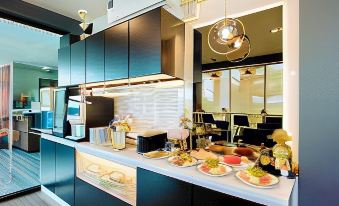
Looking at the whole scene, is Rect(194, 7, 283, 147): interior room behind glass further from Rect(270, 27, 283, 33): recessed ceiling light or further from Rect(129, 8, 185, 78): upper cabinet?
Rect(129, 8, 185, 78): upper cabinet

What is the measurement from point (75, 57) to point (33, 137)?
436 centimetres

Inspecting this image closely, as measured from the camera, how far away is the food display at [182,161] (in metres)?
1.48

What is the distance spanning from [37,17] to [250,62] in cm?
292

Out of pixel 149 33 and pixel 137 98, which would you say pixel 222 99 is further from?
pixel 137 98

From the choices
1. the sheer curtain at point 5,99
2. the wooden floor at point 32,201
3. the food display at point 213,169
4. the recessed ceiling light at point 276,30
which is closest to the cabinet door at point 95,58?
the food display at point 213,169

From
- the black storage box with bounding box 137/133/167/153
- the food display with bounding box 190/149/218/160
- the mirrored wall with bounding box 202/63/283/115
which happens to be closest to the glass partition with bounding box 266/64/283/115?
the mirrored wall with bounding box 202/63/283/115

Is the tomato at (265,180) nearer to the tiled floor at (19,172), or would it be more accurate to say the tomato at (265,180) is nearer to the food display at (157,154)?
the food display at (157,154)

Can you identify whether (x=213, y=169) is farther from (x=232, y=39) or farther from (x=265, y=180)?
(x=232, y=39)

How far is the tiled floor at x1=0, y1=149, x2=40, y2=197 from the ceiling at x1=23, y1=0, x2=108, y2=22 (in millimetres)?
2874

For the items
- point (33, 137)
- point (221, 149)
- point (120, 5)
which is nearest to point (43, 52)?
point (33, 137)

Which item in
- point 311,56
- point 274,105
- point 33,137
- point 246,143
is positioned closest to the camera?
point 311,56

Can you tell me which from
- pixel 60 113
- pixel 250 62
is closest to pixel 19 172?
pixel 60 113

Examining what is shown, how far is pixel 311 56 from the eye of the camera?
1.19m

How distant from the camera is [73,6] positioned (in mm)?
2740
